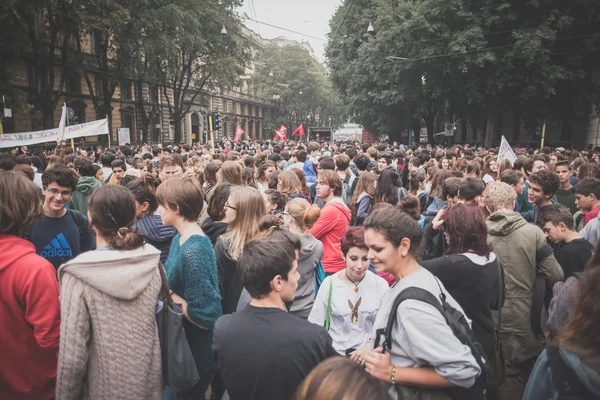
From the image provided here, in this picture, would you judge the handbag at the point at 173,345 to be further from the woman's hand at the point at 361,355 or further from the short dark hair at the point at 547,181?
the short dark hair at the point at 547,181

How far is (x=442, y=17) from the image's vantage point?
2281cm

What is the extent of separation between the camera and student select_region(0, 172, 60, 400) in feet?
7.31

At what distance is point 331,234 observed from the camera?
172 inches

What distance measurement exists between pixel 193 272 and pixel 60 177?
196 centimetres

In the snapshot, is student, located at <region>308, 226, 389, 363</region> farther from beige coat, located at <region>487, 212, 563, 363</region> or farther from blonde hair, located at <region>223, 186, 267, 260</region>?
beige coat, located at <region>487, 212, 563, 363</region>

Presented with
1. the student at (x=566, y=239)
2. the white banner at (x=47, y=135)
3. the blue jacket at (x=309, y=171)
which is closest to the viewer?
the student at (x=566, y=239)

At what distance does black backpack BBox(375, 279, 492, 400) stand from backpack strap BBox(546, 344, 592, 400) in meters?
0.47

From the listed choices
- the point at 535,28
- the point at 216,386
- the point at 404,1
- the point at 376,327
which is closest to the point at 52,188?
the point at 216,386

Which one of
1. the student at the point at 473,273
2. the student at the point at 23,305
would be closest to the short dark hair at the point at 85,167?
the student at the point at 23,305

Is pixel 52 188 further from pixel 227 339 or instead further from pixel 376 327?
pixel 376 327

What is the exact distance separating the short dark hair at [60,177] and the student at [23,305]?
1414 millimetres

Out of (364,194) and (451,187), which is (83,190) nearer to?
(364,194)

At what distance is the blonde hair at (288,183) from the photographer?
5250 mm

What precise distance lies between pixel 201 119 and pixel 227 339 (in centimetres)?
5438
